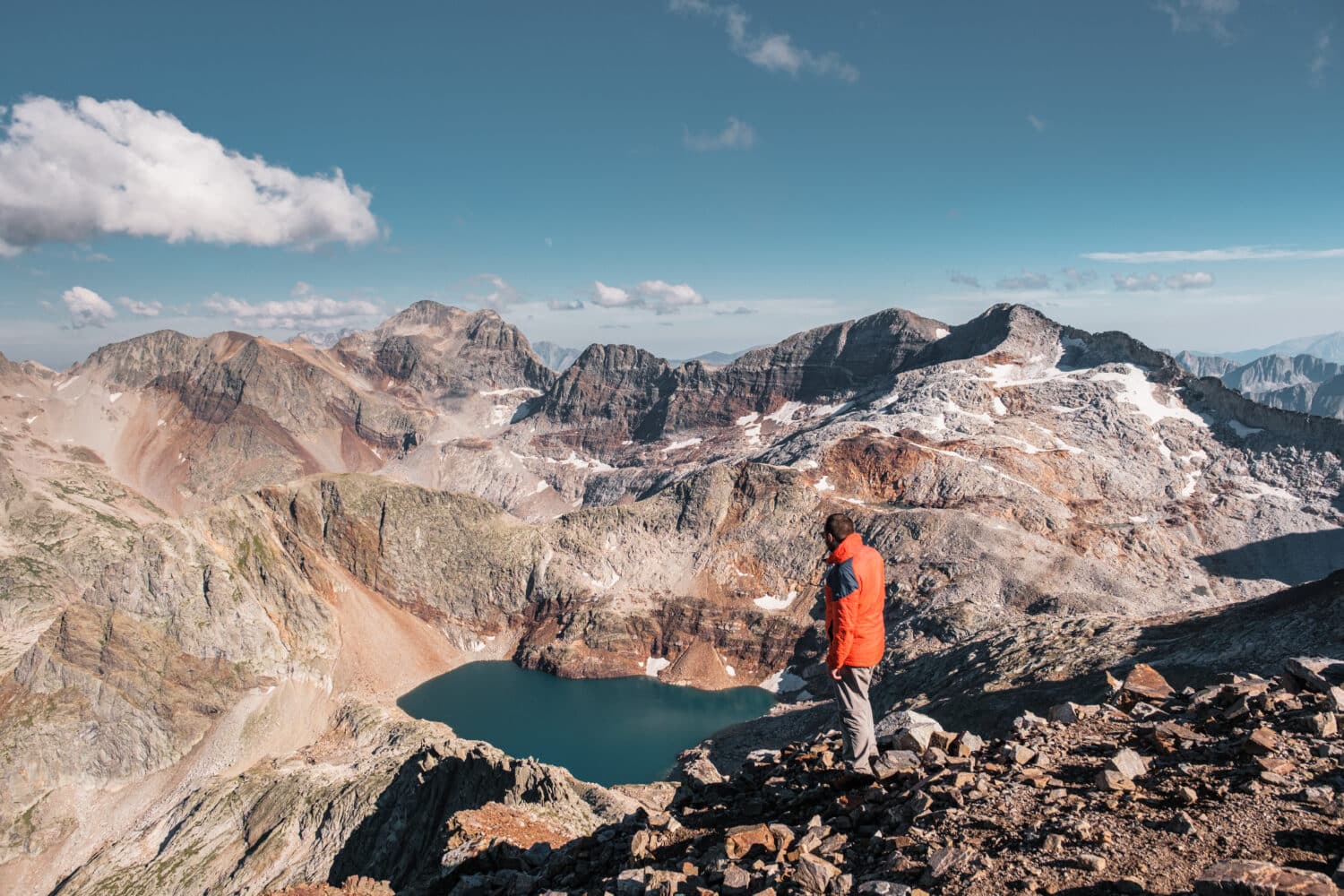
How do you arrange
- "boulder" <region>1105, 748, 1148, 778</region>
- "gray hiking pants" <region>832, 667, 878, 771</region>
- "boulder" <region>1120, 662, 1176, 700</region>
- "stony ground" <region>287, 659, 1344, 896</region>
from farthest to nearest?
"boulder" <region>1120, 662, 1176, 700</region>, "gray hiking pants" <region>832, 667, 878, 771</region>, "boulder" <region>1105, 748, 1148, 778</region>, "stony ground" <region>287, 659, 1344, 896</region>

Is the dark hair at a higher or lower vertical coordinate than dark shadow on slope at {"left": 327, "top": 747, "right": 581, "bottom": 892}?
higher

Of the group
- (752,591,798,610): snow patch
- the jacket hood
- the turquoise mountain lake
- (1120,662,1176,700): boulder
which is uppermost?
the jacket hood

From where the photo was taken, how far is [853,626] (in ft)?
41.3

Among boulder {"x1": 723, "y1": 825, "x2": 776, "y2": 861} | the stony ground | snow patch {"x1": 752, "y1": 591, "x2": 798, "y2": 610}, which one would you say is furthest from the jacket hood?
snow patch {"x1": 752, "y1": 591, "x2": 798, "y2": 610}

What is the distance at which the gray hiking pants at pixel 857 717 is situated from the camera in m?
12.8

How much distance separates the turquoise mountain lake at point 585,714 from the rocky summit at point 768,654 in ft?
12.3

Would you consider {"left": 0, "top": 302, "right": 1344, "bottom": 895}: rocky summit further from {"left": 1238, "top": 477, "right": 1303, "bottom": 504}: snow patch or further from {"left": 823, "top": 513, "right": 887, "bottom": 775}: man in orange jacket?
{"left": 823, "top": 513, "right": 887, "bottom": 775}: man in orange jacket

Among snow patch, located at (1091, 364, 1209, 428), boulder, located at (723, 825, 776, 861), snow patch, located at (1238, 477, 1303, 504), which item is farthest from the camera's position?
snow patch, located at (1091, 364, 1209, 428)

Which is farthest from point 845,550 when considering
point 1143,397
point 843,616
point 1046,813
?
point 1143,397

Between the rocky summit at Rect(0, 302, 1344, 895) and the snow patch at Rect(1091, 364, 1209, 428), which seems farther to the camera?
the snow patch at Rect(1091, 364, 1209, 428)

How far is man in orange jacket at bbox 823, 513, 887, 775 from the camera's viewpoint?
40.8 ft

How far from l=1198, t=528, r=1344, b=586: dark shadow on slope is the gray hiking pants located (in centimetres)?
11499

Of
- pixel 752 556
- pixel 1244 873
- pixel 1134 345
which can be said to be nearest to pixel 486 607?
pixel 752 556

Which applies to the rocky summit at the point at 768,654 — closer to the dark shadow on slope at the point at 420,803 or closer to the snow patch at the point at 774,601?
the dark shadow on slope at the point at 420,803
